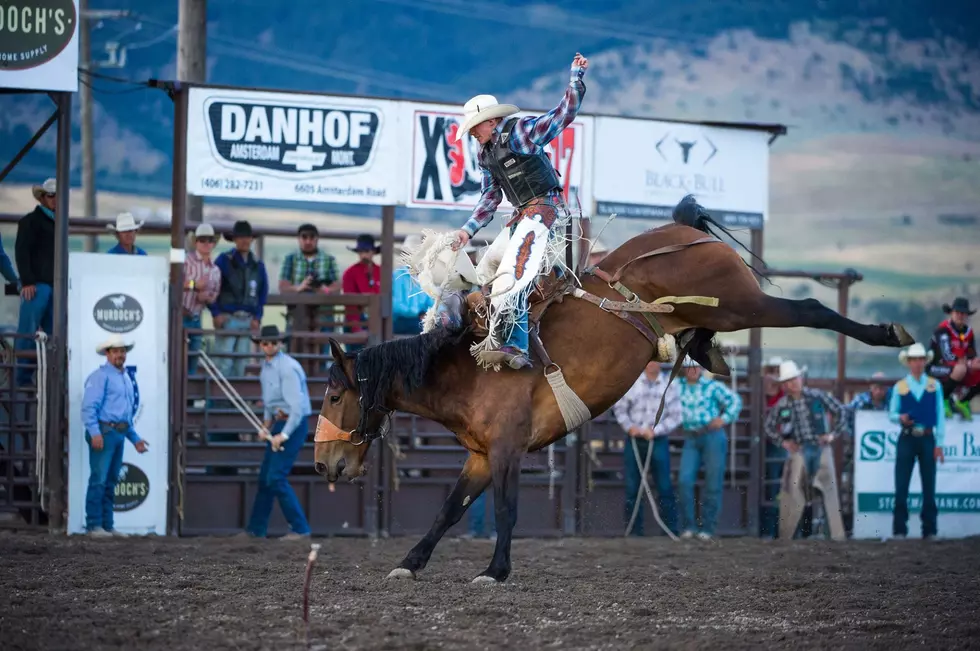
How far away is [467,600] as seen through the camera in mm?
6492

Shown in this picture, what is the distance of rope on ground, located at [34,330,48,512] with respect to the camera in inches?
428

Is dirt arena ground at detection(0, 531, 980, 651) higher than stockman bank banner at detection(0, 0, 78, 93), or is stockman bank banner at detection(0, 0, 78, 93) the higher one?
stockman bank banner at detection(0, 0, 78, 93)

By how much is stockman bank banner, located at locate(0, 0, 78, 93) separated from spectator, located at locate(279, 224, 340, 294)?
8.83 ft

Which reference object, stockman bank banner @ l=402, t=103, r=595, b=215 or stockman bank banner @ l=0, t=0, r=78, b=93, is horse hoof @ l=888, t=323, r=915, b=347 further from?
stockman bank banner @ l=0, t=0, r=78, b=93

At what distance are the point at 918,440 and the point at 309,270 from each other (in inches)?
256

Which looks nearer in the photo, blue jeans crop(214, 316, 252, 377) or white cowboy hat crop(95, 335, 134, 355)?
white cowboy hat crop(95, 335, 134, 355)

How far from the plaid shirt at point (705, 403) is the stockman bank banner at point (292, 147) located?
3.49 metres

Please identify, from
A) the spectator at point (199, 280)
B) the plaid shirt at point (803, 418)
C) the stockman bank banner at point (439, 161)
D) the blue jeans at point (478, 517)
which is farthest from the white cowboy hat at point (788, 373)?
the spectator at point (199, 280)

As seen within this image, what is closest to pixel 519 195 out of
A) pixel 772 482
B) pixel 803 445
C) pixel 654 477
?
pixel 654 477

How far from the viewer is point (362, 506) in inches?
468

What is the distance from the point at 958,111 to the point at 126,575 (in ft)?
67.7

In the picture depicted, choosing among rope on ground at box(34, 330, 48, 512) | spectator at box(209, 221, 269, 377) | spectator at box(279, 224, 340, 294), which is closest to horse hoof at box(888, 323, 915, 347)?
spectator at box(209, 221, 269, 377)

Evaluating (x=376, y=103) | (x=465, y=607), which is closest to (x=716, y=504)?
(x=376, y=103)

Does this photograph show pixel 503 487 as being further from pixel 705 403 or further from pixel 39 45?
pixel 39 45
